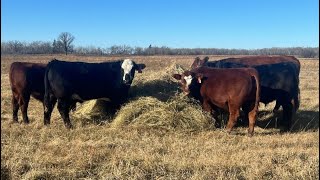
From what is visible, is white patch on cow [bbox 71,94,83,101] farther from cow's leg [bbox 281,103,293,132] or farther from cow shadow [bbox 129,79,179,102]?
cow's leg [bbox 281,103,293,132]

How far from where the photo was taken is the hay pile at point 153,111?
8.26 m

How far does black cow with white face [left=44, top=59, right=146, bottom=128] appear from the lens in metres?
8.67

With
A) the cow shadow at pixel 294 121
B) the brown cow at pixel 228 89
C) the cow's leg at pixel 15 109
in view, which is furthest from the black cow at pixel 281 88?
the cow's leg at pixel 15 109

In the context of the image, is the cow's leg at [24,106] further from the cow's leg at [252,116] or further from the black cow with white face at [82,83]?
the cow's leg at [252,116]

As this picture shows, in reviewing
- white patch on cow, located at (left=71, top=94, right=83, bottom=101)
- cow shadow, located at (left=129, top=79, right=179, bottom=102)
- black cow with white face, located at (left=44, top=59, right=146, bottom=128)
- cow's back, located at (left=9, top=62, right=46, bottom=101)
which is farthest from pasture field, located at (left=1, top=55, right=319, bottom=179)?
cow's back, located at (left=9, top=62, right=46, bottom=101)

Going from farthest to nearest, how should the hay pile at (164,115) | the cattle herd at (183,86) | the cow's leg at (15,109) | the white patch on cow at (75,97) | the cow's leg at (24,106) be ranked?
the cow's leg at (15,109) → the cow's leg at (24,106) → the white patch on cow at (75,97) → the hay pile at (164,115) → the cattle herd at (183,86)

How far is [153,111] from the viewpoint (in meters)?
8.48

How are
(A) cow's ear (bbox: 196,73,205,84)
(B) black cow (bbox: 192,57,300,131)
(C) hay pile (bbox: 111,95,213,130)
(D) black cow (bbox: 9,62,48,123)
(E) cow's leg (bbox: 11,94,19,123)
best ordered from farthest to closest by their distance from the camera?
(D) black cow (bbox: 9,62,48,123), (E) cow's leg (bbox: 11,94,19,123), (B) black cow (bbox: 192,57,300,131), (A) cow's ear (bbox: 196,73,205,84), (C) hay pile (bbox: 111,95,213,130)

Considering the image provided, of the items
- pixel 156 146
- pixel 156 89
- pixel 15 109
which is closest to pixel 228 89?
pixel 156 146

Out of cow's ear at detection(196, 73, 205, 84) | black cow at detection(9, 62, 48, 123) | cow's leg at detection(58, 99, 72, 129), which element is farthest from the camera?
black cow at detection(9, 62, 48, 123)

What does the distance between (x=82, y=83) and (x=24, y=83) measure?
1.61 metres

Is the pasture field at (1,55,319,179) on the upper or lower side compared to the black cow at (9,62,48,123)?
lower

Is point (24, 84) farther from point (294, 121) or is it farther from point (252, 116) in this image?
point (294, 121)

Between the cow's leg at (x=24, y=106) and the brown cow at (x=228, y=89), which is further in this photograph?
the cow's leg at (x=24, y=106)
